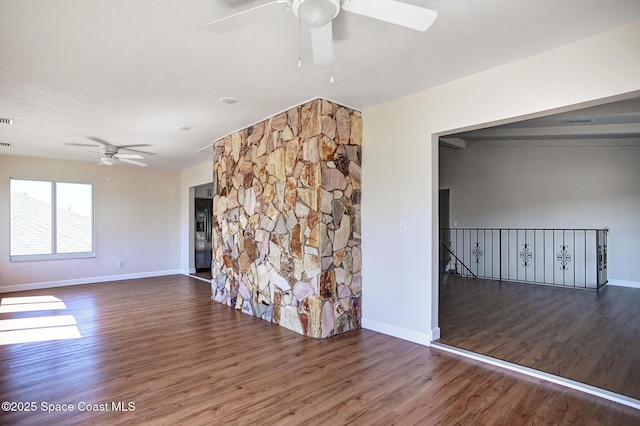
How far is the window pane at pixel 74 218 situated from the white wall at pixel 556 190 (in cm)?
847

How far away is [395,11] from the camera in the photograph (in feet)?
6.07

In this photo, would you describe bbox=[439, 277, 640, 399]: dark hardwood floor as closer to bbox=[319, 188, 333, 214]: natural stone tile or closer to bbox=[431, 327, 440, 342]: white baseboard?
bbox=[431, 327, 440, 342]: white baseboard

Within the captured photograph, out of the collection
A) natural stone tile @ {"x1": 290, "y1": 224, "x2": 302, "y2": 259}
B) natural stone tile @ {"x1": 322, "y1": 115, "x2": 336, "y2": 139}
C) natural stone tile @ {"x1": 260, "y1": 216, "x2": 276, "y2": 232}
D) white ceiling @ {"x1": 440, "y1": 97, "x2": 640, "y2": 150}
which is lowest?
natural stone tile @ {"x1": 290, "y1": 224, "x2": 302, "y2": 259}

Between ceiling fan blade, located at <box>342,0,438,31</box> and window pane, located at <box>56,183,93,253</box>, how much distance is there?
25.4 feet

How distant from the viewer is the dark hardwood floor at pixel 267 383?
7.54 ft

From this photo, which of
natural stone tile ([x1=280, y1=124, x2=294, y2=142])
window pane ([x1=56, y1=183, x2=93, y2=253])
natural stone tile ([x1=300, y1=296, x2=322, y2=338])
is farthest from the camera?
window pane ([x1=56, y1=183, x2=93, y2=253])

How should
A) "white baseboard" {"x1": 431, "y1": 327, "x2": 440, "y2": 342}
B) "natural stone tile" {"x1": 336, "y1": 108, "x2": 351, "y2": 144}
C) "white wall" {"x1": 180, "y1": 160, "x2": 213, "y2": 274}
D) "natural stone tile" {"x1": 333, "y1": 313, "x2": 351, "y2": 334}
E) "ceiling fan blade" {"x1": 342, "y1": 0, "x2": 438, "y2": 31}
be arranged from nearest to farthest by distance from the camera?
"ceiling fan blade" {"x1": 342, "y1": 0, "x2": 438, "y2": 31}
"white baseboard" {"x1": 431, "y1": 327, "x2": 440, "y2": 342}
"natural stone tile" {"x1": 333, "y1": 313, "x2": 351, "y2": 334}
"natural stone tile" {"x1": 336, "y1": 108, "x2": 351, "y2": 144}
"white wall" {"x1": 180, "y1": 160, "x2": 213, "y2": 274}

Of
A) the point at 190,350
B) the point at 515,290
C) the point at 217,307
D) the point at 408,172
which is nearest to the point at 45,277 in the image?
the point at 217,307

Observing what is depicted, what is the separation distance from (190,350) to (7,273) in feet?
18.5

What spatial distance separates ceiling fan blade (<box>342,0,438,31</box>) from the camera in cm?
181

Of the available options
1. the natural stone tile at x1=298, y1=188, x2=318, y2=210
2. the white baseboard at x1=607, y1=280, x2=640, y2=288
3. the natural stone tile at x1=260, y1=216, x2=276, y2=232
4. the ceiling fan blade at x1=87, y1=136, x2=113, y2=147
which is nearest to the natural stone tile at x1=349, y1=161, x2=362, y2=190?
the natural stone tile at x1=298, y1=188, x2=318, y2=210

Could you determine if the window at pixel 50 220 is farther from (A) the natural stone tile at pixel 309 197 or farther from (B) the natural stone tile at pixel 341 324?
(B) the natural stone tile at pixel 341 324

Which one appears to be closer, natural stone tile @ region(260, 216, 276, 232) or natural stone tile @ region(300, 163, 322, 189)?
natural stone tile @ region(300, 163, 322, 189)

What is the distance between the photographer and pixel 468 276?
319 inches
